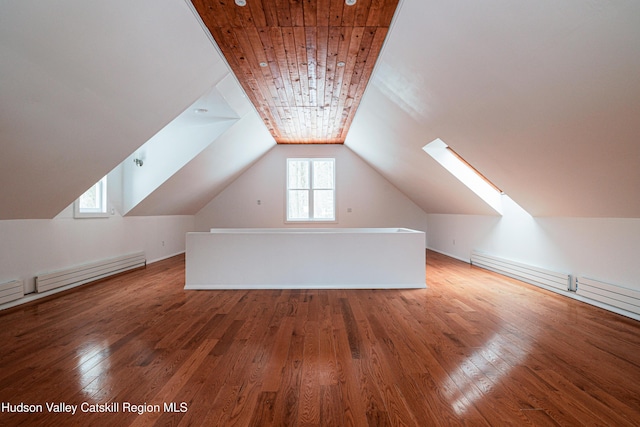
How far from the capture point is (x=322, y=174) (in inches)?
345

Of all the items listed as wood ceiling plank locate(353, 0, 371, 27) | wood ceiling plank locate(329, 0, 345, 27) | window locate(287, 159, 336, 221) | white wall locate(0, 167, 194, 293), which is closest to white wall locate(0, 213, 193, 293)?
white wall locate(0, 167, 194, 293)

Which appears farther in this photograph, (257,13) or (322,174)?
(322,174)

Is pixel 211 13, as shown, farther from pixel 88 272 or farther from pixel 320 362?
pixel 88 272

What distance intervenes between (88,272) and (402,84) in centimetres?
495

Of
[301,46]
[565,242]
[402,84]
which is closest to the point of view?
[301,46]

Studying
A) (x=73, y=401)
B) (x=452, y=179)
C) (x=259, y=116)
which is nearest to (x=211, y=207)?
(x=259, y=116)

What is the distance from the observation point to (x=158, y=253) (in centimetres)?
698

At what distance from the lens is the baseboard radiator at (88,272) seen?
406 centimetres

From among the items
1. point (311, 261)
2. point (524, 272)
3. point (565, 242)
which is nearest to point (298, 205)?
point (311, 261)

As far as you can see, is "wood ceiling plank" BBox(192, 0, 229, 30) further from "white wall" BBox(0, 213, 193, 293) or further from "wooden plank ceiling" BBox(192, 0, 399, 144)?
"white wall" BBox(0, 213, 193, 293)

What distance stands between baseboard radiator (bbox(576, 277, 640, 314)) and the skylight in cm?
190

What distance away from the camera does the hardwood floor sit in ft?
5.60

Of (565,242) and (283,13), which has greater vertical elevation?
(283,13)

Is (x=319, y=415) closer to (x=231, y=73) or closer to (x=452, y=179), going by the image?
(x=231, y=73)
